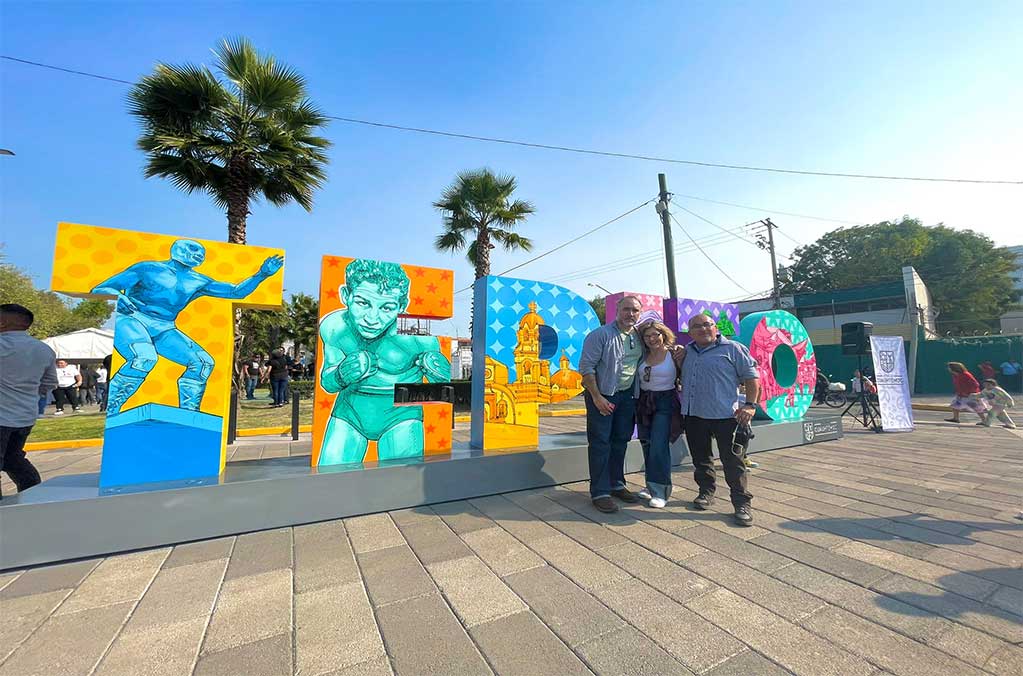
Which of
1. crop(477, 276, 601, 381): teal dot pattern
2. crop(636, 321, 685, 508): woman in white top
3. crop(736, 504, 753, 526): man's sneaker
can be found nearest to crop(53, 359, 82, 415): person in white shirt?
crop(477, 276, 601, 381): teal dot pattern

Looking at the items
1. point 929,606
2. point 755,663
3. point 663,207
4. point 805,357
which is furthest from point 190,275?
point 663,207

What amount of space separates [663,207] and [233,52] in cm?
1084

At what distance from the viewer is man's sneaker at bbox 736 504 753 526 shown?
320cm

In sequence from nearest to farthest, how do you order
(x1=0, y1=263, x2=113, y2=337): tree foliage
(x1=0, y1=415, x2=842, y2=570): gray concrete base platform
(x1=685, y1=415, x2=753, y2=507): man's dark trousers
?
(x1=0, y1=415, x2=842, y2=570): gray concrete base platform < (x1=685, y1=415, x2=753, y2=507): man's dark trousers < (x1=0, y1=263, x2=113, y2=337): tree foliage

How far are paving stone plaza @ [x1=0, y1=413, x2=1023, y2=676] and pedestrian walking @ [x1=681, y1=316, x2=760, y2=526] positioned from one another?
0.96ft

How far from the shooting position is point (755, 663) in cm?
165

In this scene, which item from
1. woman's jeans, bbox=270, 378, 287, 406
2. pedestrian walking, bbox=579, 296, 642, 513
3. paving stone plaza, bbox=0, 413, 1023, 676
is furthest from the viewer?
woman's jeans, bbox=270, 378, 287, 406

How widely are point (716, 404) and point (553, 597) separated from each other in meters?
2.11

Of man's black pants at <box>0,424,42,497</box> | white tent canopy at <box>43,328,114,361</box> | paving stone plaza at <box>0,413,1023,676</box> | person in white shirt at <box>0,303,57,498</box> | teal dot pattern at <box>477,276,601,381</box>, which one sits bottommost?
paving stone plaza at <box>0,413,1023,676</box>

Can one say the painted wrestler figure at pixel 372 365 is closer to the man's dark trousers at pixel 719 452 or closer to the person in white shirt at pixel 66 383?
the man's dark trousers at pixel 719 452

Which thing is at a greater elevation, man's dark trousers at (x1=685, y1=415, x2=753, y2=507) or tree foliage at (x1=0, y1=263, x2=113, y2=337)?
tree foliage at (x1=0, y1=263, x2=113, y2=337)

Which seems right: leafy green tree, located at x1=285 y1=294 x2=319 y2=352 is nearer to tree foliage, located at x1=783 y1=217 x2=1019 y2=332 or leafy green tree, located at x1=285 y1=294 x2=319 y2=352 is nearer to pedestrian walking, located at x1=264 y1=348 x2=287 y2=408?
pedestrian walking, located at x1=264 y1=348 x2=287 y2=408

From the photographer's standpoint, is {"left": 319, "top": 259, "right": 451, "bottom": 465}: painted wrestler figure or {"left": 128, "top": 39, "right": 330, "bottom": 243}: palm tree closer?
{"left": 319, "top": 259, "right": 451, "bottom": 465}: painted wrestler figure

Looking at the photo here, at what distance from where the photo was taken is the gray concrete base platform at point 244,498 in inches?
104
